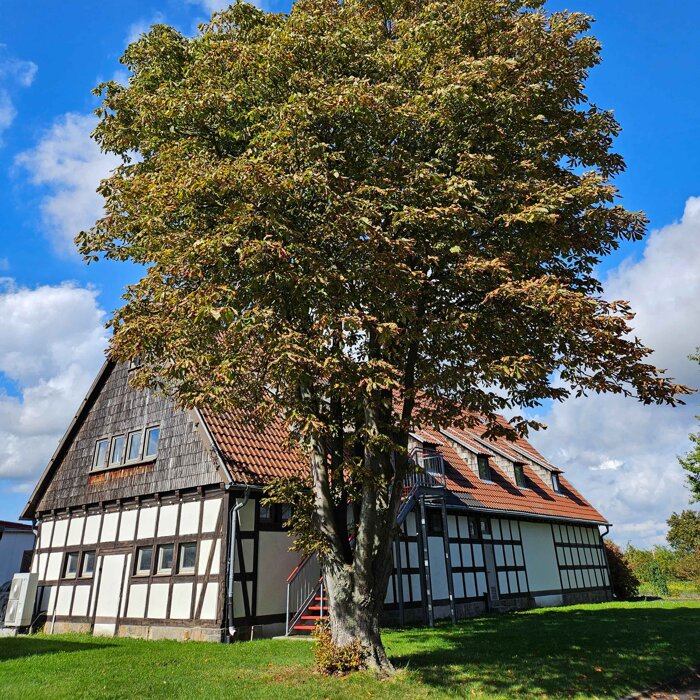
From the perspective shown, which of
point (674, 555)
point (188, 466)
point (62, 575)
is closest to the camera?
point (188, 466)

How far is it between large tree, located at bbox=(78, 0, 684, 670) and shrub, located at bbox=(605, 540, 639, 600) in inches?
1025

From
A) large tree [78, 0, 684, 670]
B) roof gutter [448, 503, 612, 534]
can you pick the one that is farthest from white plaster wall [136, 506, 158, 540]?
roof gutter [448, 503, 612, 534]

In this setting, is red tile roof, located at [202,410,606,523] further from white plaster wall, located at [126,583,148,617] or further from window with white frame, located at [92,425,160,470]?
white plaster wall, located at [126,583,148,617]

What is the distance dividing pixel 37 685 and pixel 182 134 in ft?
32.0

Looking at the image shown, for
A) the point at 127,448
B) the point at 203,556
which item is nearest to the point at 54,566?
the point at 127,448

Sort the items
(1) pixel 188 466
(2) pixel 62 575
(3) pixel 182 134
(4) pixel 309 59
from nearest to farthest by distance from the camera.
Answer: (4) pixel 309 59 → (3) pixel 182 134 → (1) pixel 188 466 → (2) pixel 62 575

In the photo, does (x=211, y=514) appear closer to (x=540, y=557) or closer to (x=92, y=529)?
(x=92, y=529)

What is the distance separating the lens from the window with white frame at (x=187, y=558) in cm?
1611

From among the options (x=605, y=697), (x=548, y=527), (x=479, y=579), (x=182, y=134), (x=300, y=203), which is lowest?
(x=605, y=697)

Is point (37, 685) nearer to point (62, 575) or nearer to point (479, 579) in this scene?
point (62, 575)

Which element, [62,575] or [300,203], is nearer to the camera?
[300,203]

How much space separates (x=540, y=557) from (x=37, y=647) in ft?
63.7

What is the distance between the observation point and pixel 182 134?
10.8m

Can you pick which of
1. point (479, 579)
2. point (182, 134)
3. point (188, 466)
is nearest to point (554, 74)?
point (182, 134)
